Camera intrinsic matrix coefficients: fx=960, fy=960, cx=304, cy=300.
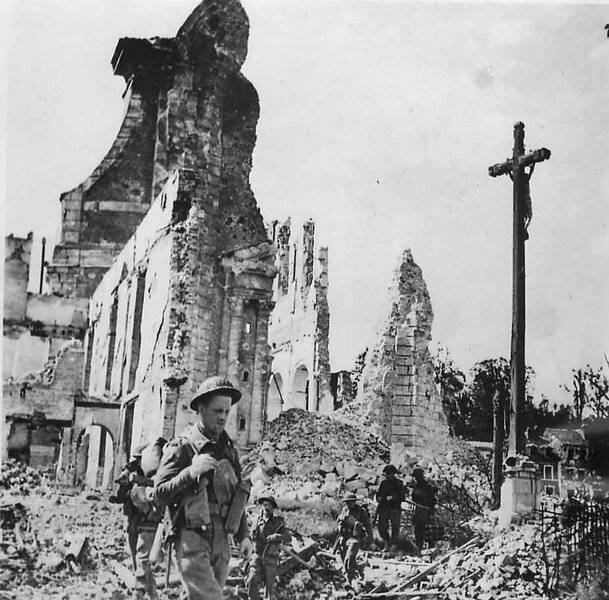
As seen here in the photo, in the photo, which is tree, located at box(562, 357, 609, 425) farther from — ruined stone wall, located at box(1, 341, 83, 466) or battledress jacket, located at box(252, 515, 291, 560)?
ruined stone wall, located at box(1, 341, 83, 466)

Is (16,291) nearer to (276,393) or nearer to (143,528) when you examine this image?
(143,528)

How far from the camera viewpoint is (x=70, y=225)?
16.0 meters

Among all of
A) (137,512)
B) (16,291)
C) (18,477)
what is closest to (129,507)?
(137,512)

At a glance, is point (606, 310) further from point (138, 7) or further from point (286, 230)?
point (286, 230)

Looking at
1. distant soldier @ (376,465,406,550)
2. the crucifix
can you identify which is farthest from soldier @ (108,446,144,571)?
the crucifix

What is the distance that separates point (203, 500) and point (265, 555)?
1889 millimetres

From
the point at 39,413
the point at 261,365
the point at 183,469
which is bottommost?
the point at 183,469

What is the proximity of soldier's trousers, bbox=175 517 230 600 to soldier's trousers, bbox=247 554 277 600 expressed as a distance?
1.59 m

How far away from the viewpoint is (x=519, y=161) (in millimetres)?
9195

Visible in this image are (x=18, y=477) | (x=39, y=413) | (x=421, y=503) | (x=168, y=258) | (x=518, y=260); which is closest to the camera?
(x=518, y=260)

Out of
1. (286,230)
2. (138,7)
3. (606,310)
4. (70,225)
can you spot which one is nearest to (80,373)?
(70,225)

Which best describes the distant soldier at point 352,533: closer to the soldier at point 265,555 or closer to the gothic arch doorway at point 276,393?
the soldier at point 265,555

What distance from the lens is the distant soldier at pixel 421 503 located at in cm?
957

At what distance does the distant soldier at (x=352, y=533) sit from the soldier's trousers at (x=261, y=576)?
103 centimetres
